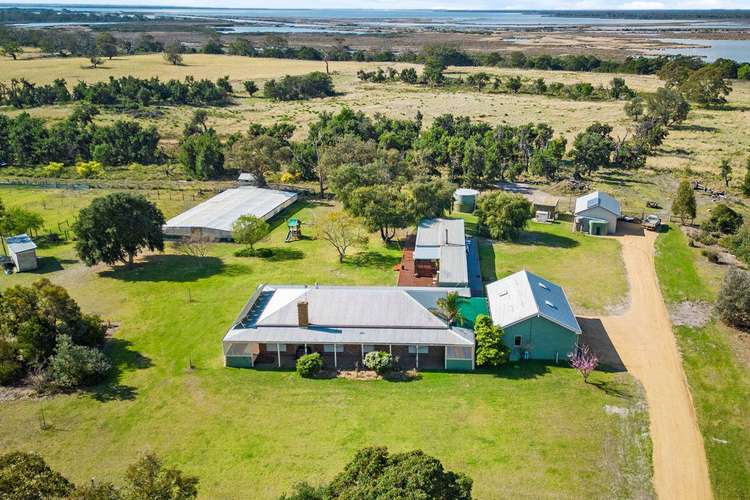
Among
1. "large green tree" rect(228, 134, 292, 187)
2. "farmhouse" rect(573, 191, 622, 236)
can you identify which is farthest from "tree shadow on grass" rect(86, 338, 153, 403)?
"farmhouse" rect(573, 191, 622, 236)

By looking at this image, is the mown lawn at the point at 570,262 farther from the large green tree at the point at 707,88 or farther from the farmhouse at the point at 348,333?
the large green tree at the point at 707,88

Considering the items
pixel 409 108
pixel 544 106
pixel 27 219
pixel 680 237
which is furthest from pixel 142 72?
pixel 680 237

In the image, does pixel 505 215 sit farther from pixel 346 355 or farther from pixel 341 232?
pixel 346 355

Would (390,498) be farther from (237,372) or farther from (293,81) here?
(293,81)

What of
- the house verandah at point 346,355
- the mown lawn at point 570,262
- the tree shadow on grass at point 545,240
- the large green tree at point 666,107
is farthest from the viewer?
the large green tree at point 666,107

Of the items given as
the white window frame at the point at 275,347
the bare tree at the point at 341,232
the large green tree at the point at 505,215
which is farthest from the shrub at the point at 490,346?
the large green tree at the point at 505,215

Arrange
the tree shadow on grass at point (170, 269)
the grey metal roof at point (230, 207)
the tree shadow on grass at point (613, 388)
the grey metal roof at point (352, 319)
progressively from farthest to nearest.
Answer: the grey metal roof at point (230, 207) < the tree shadow on grass at point (170, 269) < the grey metal roof at point (352, 319) < the tree shadow on grass at point (613, 388)

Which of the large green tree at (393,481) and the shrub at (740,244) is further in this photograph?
the shrub at (740,244)
